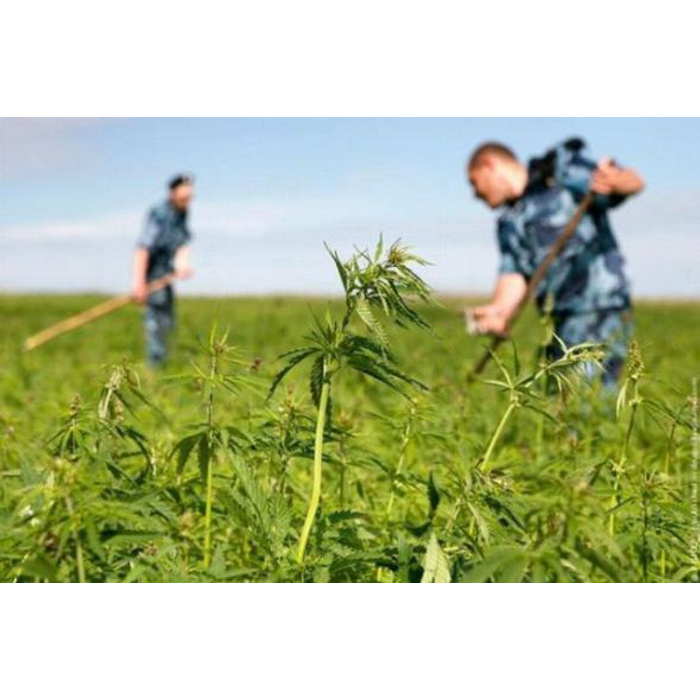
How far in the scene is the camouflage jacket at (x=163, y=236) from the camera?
9.06 m

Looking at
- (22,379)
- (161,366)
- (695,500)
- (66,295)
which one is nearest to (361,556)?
(695,500)

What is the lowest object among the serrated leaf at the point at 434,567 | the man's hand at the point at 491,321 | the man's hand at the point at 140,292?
the serrated leaf at the point at 434,567

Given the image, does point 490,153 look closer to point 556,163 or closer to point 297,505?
point 556,163

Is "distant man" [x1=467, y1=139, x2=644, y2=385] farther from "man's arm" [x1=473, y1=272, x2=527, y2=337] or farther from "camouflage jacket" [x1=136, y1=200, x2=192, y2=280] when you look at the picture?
"camouflage jacket" [x1=136, y1=200, x2=192, y2=280]

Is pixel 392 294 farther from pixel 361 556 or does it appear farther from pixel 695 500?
pixel 695 500

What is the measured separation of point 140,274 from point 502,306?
472 cm

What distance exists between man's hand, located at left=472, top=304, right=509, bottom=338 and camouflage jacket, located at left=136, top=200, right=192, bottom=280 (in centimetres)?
482

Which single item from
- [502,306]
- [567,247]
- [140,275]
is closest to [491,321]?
[502,306]

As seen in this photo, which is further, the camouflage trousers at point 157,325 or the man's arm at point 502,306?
the camouflage trousers at point 157,325

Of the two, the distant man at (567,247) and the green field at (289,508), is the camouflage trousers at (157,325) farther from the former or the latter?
the green field at (289,508)

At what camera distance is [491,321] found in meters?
4.83

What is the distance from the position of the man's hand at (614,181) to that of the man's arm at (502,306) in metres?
0.66

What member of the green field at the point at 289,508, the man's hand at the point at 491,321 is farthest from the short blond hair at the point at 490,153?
the green field at the point at 289,508

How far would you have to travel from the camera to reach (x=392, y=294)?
1.75m
